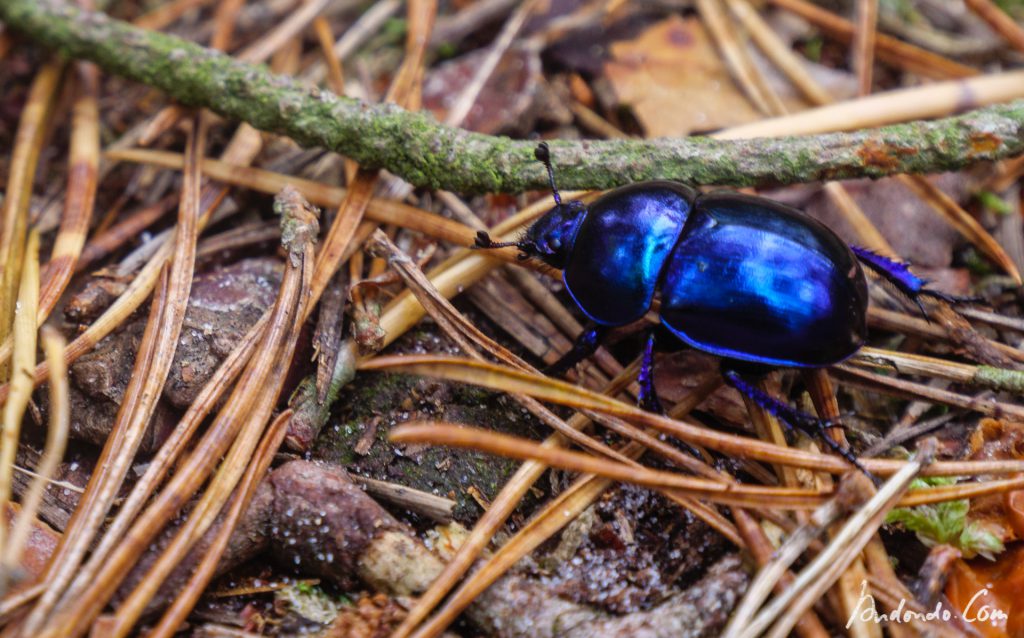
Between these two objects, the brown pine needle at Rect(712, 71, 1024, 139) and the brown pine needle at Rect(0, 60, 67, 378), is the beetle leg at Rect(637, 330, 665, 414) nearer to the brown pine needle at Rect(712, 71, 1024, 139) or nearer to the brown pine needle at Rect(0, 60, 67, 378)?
the brown pine needle at Rect(712, 71, 1024, 139)

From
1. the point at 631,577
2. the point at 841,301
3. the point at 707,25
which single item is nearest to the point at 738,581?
the point at 631,577

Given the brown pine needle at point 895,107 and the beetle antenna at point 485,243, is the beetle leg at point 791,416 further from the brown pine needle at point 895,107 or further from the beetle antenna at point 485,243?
the brown pine needle at point 895,107

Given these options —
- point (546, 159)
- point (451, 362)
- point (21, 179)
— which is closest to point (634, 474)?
point (451, 362)

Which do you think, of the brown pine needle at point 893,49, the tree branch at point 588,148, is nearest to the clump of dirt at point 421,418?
the tree branch at point 588,148

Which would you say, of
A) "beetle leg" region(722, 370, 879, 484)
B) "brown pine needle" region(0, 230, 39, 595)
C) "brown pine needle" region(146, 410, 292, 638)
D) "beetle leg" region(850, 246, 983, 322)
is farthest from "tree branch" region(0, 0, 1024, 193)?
"brown pine needle" region(146, 410, 292, 638)

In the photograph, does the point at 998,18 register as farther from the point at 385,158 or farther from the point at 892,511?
the point at 385,158

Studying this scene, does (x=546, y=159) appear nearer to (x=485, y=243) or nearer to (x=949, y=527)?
(x=485, y=243)
